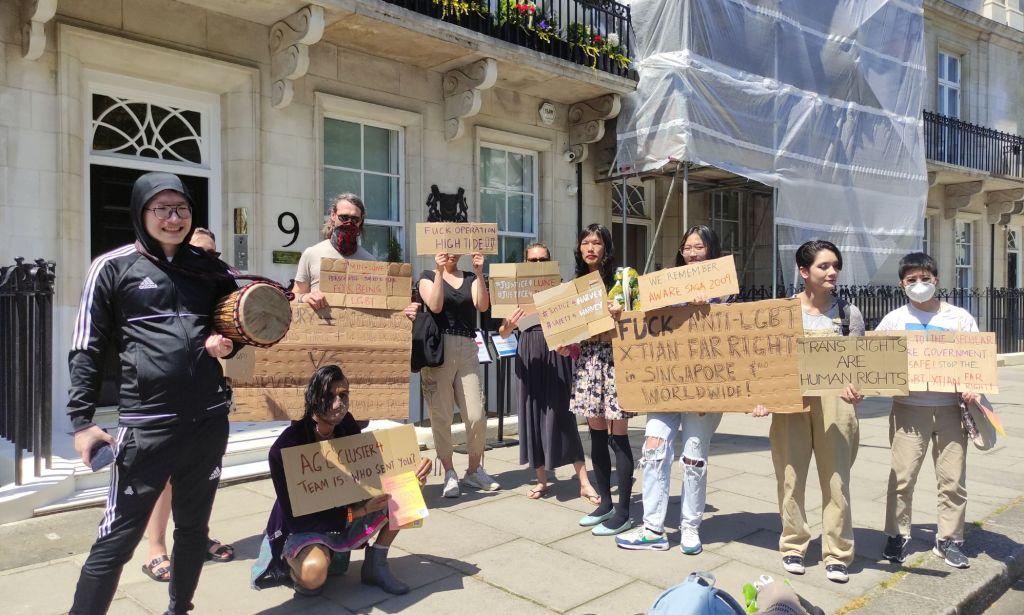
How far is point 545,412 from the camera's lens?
17.2 ft

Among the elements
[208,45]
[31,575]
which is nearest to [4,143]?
[208,45]

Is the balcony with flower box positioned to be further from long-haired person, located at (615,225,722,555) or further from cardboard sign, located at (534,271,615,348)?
long-haired person, located at (615,225,722,555)

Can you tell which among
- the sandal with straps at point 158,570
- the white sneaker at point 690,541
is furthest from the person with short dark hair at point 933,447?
the sandal with straps at point 158,570

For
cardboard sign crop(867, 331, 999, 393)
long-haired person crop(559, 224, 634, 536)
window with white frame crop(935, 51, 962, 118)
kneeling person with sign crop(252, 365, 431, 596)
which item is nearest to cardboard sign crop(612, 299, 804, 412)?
long-haired person crop(559, 224, 634, 536)

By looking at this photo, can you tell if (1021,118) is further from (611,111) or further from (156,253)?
(156,253)

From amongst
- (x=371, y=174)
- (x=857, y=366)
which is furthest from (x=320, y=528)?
(x=371, y=174)

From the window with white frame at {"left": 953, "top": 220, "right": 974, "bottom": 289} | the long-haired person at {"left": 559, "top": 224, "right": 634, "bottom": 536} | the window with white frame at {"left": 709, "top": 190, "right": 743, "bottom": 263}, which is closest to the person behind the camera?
the long-haired person at {"left": 559, "top": 224, "right": 634, "bottom": 536}

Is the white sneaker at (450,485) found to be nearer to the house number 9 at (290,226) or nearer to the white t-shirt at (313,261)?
the white t-shirt at (313,261)

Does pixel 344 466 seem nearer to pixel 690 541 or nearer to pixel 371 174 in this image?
pixel 690 541

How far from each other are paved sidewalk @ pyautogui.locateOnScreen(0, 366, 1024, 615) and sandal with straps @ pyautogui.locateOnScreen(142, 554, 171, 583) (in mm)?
44

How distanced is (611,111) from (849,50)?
5.17 metres

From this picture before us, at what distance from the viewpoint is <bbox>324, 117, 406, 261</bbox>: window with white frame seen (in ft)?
26.8

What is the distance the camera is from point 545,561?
397 cm

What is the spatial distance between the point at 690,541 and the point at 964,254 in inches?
698
